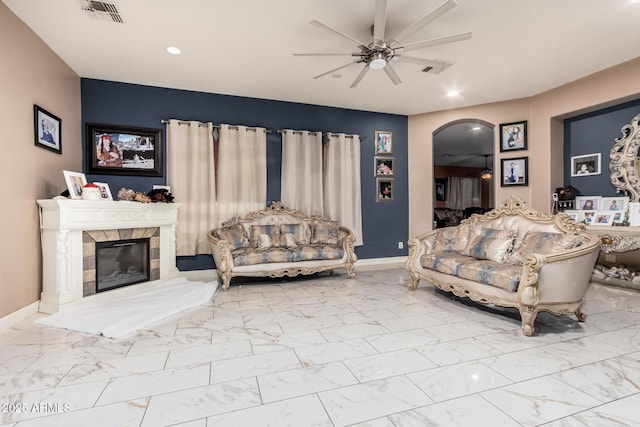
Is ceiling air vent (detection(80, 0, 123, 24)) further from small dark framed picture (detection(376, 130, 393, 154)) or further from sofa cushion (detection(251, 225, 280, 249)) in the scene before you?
small dark framed picture (detection(376, 130, 393, 154))

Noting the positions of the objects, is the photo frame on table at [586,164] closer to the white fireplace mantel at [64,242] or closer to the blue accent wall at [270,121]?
the blue accent wall at [270,121]

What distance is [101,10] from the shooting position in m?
2.89

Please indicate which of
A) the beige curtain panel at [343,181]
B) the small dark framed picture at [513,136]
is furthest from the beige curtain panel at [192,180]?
the small dark framed picture at [513,136]

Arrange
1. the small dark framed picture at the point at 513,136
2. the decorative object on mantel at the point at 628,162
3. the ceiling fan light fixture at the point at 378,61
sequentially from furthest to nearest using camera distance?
the small dark framed picture at the point at 513,136 < the decorative object on mantel at the point at 628,162 < the ceiling fan light fixture at the point at 378,61

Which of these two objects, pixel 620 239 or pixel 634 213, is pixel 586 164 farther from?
pixel 620 239

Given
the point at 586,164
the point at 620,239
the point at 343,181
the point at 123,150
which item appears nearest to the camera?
the point at 620,239

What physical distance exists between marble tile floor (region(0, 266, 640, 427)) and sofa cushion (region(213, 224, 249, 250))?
1.39 m

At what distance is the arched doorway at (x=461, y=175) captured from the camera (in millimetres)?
8883

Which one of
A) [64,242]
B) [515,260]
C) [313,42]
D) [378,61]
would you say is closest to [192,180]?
[64,242]

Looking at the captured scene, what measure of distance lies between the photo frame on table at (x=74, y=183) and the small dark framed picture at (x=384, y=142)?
4.71 metres

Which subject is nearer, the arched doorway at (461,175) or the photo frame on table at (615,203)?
the photo frame on table at (615,203)

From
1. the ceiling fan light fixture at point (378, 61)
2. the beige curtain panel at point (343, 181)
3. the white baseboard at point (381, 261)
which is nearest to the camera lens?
the ceiling fan light fixture at point (378, 61)

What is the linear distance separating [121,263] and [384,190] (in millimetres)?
4524

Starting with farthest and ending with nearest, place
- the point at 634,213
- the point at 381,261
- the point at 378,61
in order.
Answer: the point at 381,261
the point at 634,213
the point at 378,61
